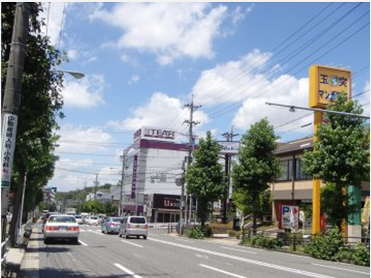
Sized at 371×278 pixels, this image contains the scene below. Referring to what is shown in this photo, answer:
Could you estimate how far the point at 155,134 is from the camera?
335 feet

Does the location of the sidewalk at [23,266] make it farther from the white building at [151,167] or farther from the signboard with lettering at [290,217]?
the white building at [151,167]

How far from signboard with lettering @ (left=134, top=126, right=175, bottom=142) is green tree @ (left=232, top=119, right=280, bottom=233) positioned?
66188 millimetres

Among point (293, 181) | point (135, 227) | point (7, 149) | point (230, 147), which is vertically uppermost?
point (230, 147)

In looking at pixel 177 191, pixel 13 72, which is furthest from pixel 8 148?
pixel 177 191

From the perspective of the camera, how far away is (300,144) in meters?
48.8

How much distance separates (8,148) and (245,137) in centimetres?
2760

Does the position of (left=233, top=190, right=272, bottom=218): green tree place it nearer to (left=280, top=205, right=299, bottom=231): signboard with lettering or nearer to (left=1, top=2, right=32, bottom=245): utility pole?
(left=280, top=205, right=299, bottom=231): signboard with lettering

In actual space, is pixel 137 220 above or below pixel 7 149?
below

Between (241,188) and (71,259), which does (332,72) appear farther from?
(71,259)

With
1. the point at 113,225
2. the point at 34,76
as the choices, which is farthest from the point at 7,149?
the point at 113,225

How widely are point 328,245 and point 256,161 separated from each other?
10.9 metres

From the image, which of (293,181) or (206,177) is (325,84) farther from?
(293,181)

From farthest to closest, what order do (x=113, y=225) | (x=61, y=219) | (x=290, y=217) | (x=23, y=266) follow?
(x=113, y=225)
(x=290, y=217)
(x=61, y=219)
(x=23, y=266)

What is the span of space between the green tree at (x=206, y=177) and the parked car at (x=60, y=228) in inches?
694
